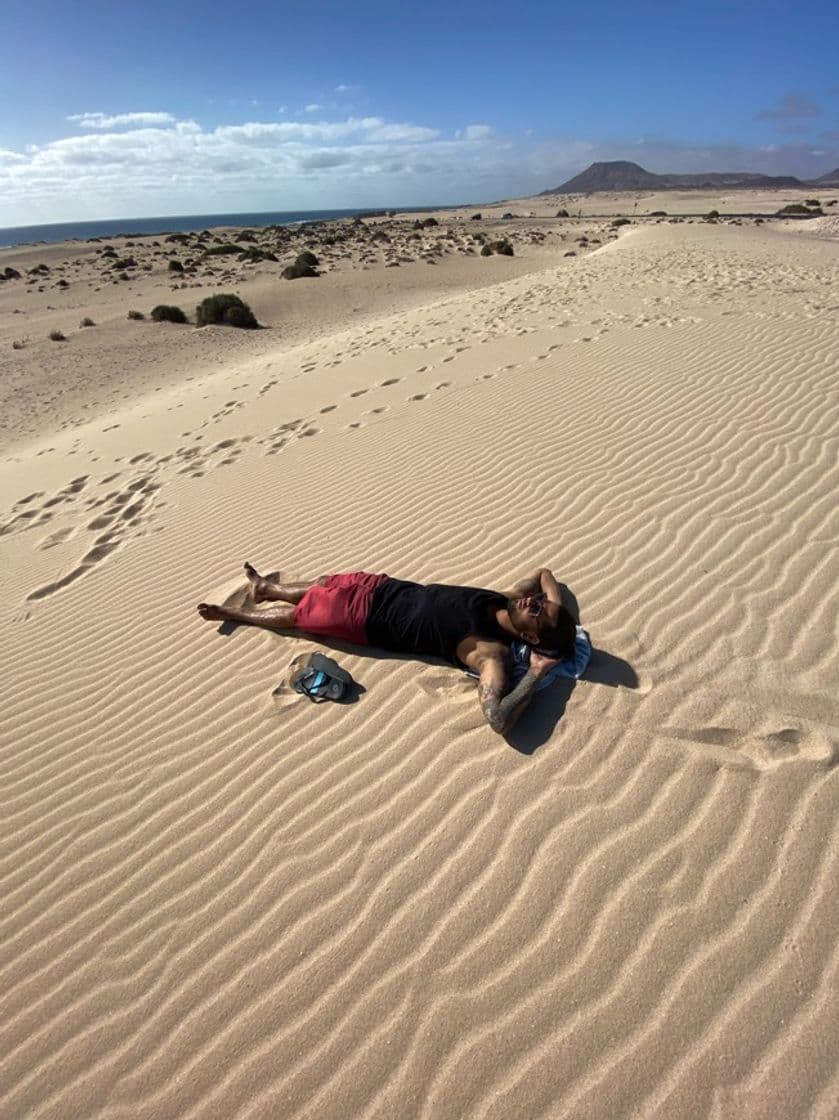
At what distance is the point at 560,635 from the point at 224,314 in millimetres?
19585

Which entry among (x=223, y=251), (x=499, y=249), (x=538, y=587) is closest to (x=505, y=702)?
(x=538, y=587)

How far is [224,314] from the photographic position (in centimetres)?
2000

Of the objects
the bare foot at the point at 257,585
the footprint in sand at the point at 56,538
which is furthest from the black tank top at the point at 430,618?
the footprint in sand at the point at 56,538

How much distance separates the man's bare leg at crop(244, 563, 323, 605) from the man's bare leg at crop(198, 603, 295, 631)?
2.8 inches

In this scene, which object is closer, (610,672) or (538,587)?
(610,672)

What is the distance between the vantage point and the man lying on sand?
326cm

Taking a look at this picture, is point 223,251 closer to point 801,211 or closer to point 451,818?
point 801,211

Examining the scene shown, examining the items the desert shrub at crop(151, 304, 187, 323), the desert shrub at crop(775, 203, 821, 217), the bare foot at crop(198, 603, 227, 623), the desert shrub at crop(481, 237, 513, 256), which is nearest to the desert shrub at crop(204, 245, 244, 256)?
the desert shrub at crop(481, 237, 513, 256)

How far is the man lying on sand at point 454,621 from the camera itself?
10.7ft

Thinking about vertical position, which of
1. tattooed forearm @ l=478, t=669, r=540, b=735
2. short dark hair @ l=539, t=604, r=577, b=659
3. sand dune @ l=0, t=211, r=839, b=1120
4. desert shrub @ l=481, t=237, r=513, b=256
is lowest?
sand dune @ l=0, t=211, r=839, b=1120

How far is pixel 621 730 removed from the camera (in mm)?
3068

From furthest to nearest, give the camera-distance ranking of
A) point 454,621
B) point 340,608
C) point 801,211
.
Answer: point 801,211
point 340,608
point 454,621

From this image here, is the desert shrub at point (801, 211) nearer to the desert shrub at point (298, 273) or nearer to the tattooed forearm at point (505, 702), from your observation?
the desert shrub at point (298, 273)

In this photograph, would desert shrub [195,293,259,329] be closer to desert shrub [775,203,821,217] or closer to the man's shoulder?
the man's shoulder
